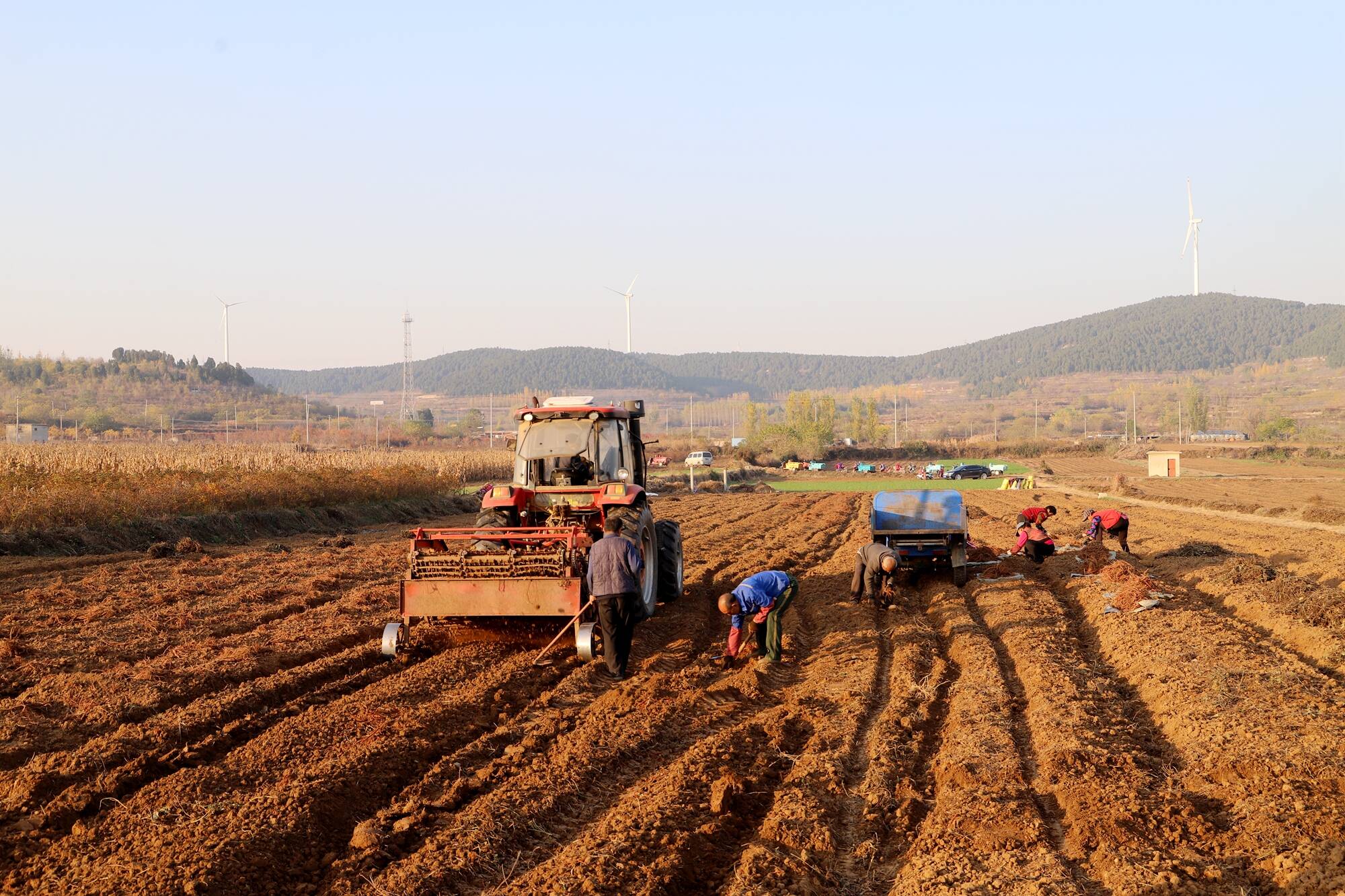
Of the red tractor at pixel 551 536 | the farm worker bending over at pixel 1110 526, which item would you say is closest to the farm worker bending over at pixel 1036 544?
→ the farm worker bending over at pixel 1110 526

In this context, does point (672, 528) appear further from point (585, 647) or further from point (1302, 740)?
point (1302, 740)

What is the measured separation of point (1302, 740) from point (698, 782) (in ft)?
13.8

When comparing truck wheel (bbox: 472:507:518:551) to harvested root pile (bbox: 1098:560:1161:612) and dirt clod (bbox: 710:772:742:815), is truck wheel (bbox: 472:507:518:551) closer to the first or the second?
dirt clod (bbox: 710:772:742:815)

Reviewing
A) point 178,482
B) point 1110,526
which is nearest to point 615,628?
point 1110,526

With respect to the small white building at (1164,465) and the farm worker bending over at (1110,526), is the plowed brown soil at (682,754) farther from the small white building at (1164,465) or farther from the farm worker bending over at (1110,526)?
the small white building at (1164,465)

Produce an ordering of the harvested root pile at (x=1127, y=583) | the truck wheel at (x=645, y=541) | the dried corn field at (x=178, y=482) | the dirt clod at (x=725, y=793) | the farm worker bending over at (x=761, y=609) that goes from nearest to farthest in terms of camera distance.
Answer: the dirt clod at (x=725, y=793) < the farm worker bending over at (x=761, y=609) < the truck wheel at (x=645, y=541) < the harvested root pile at (x=1127, y=583) < the dried corn field at (x=178, y=482)

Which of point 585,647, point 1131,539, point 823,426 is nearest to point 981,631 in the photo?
point 585,647

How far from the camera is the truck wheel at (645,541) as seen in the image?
38.5ft

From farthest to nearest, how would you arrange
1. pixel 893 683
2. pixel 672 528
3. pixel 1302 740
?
pixel 672 528 < pixel 893 683 < pixel 1302 740

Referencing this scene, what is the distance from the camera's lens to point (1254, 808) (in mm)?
6578

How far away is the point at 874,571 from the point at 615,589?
5.09 meters

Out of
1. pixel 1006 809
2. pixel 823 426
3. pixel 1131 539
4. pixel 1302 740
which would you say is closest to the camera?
pixel 1006 809

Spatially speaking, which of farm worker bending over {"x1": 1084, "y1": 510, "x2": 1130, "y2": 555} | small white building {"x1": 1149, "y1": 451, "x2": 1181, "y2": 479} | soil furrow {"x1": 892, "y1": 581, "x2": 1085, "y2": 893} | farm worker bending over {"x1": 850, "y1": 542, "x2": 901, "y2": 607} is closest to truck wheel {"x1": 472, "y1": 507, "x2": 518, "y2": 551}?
farm worker bending over {"x1": 850, "y1": 542, "x2": 901, "y2": 607}

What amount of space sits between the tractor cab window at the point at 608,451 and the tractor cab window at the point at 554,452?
89mm
